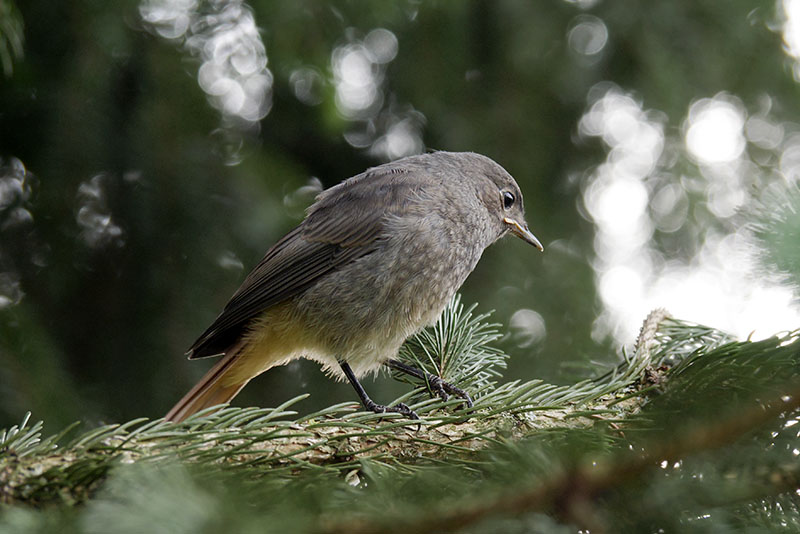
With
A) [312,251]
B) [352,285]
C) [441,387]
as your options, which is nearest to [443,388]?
[441,387]

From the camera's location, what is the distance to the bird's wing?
3.41m

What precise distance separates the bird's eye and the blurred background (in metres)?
0.47

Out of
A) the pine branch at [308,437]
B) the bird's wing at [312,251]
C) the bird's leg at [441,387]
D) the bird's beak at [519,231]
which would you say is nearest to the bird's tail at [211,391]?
the bird's wing at [312,251]

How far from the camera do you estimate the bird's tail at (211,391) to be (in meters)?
2.96

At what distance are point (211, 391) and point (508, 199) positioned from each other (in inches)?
82.8

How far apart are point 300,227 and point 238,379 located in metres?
0.87

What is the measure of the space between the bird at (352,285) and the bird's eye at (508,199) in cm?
42

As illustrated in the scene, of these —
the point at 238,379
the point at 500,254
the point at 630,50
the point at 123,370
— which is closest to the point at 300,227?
the point at 238,379

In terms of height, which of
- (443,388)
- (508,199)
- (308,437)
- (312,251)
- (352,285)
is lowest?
(308,437)

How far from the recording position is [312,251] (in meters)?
3.55

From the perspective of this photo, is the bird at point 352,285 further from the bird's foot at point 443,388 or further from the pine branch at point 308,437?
the pine branch at point 308,437

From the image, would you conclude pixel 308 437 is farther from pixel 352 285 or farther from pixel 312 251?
pixel 312 251

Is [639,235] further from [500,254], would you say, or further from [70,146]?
[70,146]

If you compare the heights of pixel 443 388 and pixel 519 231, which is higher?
pixel 519 231
